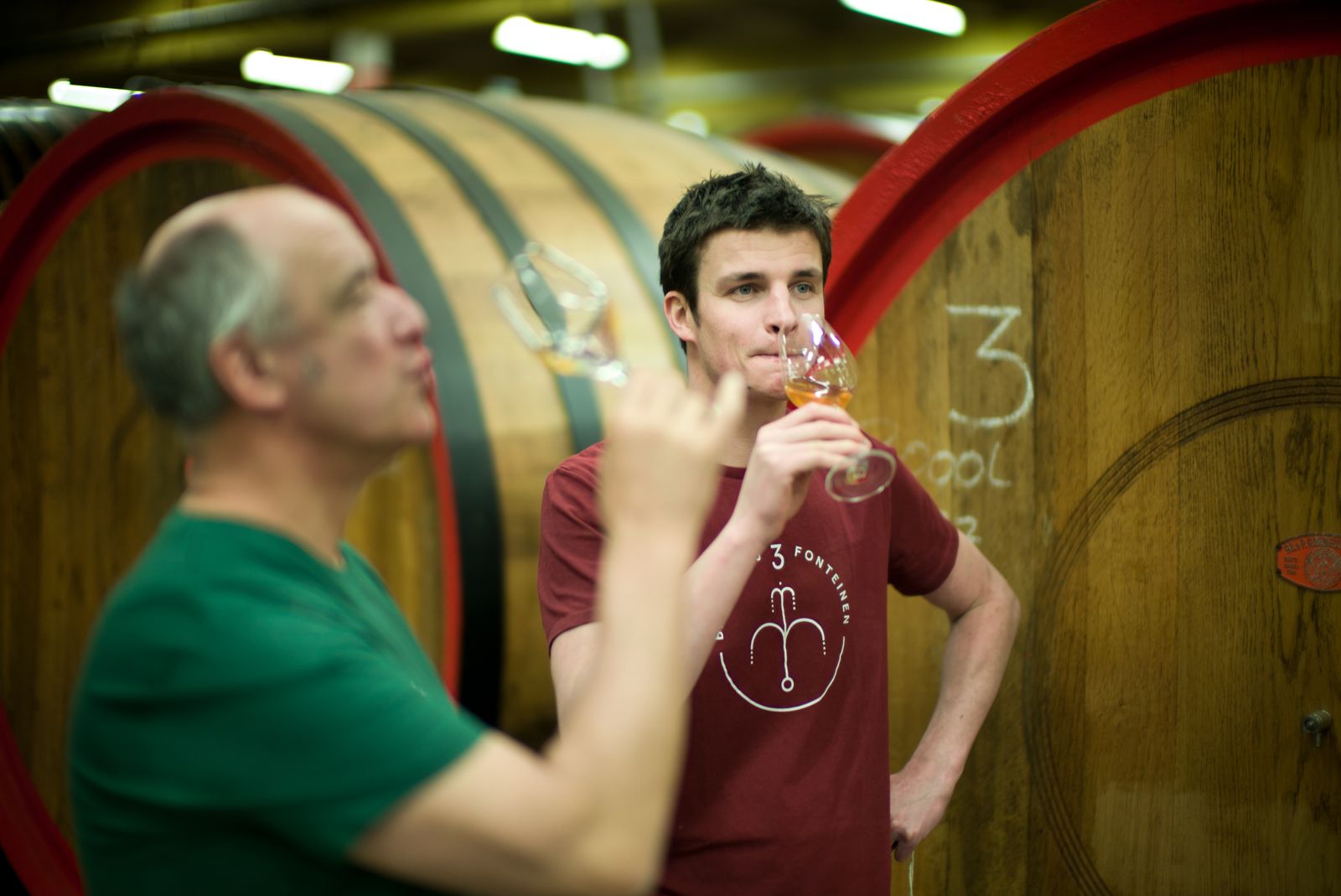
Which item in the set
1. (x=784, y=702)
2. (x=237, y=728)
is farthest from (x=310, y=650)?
(x=784, y=702)

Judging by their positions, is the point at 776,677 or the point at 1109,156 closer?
the point at 776,677

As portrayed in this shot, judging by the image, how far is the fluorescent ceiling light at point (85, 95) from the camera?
355 cm

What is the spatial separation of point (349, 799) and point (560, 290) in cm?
65

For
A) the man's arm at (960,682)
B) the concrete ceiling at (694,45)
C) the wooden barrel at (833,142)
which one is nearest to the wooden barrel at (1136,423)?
the man's arm at (960,682)

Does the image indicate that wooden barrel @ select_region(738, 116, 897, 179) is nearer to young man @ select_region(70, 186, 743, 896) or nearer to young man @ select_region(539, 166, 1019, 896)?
young man @ select_region(539, 166, 1019, 896)

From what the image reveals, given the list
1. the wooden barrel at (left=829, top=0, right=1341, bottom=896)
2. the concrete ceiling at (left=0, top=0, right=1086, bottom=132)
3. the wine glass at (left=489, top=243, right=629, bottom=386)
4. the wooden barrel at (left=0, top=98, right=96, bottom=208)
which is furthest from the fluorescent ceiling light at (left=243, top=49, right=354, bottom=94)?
the wine glass at (left=489, top=243, right=629, bottom=386)

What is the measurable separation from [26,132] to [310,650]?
3410mm

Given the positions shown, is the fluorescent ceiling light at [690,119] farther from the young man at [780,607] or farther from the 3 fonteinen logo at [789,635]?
the 3 fonteinen logo at [789,635]

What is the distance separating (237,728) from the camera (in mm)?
1000

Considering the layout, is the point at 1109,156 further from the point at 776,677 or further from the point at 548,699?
the point at 548,699

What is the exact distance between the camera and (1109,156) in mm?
1950

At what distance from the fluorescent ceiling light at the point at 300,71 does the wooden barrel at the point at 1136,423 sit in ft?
39.7

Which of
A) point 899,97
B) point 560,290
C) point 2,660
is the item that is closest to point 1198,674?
point 560,290

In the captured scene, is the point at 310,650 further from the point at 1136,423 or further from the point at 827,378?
the point at 1136,423
